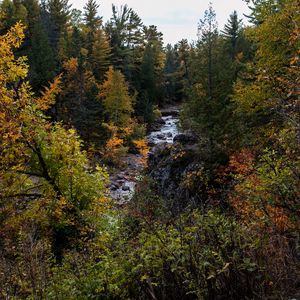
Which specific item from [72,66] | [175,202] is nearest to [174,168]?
[175,202]

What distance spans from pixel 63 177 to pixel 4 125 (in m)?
2.52

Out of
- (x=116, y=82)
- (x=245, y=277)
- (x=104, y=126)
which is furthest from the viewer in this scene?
(x=116, y=82)

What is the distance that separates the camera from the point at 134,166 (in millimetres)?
36750

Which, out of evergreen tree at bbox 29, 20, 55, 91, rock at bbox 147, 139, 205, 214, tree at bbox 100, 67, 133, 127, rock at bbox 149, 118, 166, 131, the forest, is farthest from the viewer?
rock at bbox 149, 118, 166, 131

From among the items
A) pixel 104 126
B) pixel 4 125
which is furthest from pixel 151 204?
pixel 104 126

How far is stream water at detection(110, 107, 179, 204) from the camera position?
28094 millimetres

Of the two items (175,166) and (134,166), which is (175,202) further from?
(134,166)

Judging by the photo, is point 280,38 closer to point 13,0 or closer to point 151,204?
point 151,204

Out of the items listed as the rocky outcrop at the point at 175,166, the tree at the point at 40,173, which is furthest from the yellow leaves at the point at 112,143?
the tree at the point at 40,173

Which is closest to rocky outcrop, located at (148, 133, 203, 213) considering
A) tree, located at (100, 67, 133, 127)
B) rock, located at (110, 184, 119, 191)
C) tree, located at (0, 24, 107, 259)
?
rock, located at (110, 184, 119, 191)

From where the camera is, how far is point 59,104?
40375 mm

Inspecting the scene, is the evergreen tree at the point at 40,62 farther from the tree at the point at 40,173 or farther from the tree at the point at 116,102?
the tree at the point at 40,173

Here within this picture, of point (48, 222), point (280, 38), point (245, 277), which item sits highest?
point (280, 38)

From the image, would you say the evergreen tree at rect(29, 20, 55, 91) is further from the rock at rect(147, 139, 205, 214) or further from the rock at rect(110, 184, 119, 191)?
the rock at rect(147, 139, 205, 214)
